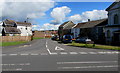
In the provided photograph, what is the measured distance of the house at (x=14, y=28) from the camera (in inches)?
2246

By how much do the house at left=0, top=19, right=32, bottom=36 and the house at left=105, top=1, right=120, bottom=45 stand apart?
42.7 m

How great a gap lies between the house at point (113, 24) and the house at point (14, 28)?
1681 inches

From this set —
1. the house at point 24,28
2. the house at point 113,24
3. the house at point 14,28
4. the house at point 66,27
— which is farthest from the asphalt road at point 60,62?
the house at point 24,28

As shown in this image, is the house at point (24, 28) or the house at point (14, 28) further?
the house at point (24, 28)

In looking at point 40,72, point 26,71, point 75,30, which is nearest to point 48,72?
point 40,72

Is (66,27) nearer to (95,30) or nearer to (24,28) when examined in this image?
(24,28)

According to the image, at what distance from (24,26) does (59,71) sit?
71687 millimetres

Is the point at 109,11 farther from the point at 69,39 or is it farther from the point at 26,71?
the point at 26,71

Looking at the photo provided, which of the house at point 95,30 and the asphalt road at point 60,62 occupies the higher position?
the house at point 95,30

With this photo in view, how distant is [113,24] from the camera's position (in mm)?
29906

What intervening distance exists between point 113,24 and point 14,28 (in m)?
47.5

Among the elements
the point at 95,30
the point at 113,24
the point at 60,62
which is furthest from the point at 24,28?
the point at 60,62

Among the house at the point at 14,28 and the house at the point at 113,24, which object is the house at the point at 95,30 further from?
the house at the point at 14,28

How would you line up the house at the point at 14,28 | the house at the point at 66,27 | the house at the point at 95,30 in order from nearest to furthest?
the house at the point at 95,30 < the house at the point at 14,28 < the house at the point at 66,27
